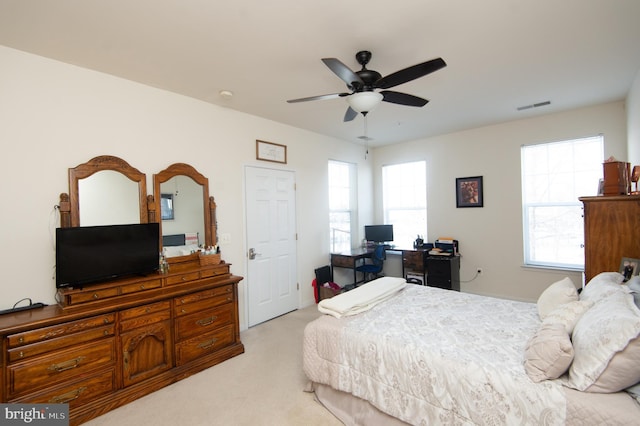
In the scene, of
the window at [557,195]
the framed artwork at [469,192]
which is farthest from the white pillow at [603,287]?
the framed artwork at [469,192]

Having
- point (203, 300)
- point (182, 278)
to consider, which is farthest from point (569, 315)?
point (182, 278)

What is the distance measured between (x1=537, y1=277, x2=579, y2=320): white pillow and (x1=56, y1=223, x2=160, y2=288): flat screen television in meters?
3.22

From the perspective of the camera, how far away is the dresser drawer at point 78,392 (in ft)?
6.43

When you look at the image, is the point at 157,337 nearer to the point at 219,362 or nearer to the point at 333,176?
the point at 219,362

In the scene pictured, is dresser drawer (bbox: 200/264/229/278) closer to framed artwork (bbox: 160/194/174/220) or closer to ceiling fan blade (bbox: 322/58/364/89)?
framed artwork (bbox: 160/194/174/220)

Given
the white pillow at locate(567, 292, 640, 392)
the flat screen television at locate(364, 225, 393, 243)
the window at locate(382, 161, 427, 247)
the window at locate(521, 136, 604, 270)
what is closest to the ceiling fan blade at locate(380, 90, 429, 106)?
the white pillow at locate(567, 292, 640, 392)

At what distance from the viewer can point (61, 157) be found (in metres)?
2.45

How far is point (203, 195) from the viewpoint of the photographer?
131 inches

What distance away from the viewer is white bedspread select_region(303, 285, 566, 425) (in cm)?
141

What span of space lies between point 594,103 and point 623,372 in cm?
393

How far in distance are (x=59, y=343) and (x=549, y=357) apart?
3.00m

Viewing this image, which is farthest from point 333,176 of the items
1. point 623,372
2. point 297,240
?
point 623,372

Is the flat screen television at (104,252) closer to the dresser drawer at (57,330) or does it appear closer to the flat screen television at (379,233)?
the dresser drawer at (57,330)

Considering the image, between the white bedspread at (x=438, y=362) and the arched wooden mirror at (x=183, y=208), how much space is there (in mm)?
1749
